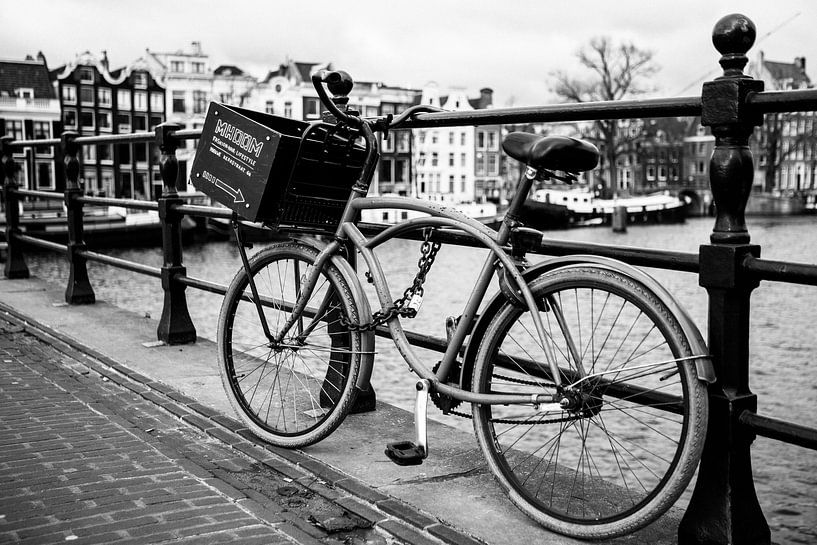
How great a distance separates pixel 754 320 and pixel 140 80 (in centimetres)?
5136

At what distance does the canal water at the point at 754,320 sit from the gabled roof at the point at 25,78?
72.3 feet

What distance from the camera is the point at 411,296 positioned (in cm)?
292

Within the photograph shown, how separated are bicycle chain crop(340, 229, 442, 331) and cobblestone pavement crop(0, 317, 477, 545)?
508 mm

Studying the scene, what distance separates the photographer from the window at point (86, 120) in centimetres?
5706

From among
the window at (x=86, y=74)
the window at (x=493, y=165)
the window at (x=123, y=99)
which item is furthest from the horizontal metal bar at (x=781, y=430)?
the window at (x=493, y=165)

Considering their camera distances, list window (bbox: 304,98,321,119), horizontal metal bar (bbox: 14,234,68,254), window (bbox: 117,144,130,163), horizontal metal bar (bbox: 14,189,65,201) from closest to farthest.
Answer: horizontal metal bar (bbox: 14,234,68,254)
horizontal metal bar (bbox: 14,189,65,201)
window (bbox: 117,144,130,163)
window (bbox: 304,98,321,119)

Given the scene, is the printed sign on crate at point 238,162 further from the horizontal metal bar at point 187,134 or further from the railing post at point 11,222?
the railing post at point 11,222

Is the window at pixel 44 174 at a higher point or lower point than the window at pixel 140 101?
lower

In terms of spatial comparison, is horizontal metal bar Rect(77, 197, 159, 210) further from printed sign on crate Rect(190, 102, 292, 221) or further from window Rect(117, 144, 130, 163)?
window Rect(117, 144, 130, 163)

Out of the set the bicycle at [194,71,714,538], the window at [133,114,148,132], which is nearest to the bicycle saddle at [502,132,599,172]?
the bicycle at [194,71,714,538]

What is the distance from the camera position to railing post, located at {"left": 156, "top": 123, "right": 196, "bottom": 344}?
5.27 m

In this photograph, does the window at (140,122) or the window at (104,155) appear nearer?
the window at (104,155)

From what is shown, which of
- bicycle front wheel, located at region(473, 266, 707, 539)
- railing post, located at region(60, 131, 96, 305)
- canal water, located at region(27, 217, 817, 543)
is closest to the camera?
bicycle front wheel, located at region(473, 266, 707, 539)

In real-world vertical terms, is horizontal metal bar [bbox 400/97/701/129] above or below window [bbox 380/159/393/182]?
below
